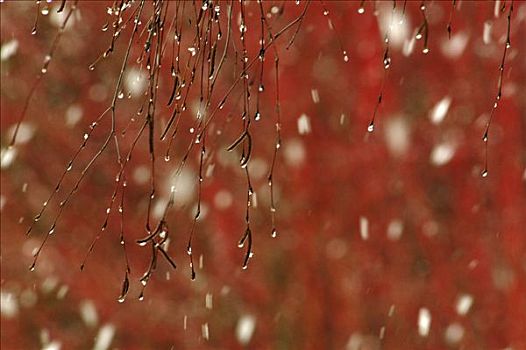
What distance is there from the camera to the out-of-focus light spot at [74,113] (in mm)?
4938

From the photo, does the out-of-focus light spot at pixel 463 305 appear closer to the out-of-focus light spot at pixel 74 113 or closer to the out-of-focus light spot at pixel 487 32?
the out-of-focus light spot at pixel 487 32

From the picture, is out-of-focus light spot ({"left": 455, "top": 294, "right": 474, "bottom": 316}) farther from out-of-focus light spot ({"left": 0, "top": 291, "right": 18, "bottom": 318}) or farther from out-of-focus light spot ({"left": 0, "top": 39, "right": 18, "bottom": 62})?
out-of-focus light spot ({"left": 0, "top": 39, "right": 18, "bottom": 62})

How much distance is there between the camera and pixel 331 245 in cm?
530

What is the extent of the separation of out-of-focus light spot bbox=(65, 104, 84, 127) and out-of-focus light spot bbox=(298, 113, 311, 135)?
3.46ft

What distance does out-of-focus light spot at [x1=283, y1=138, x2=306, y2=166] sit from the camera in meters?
5.16

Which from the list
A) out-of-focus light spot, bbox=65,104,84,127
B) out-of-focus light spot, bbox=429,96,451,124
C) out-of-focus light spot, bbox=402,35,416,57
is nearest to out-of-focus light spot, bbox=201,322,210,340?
out-of-focus light spot, bbox=65,104,84,127

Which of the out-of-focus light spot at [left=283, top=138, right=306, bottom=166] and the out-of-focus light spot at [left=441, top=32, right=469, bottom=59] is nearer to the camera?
the out-of-focus light spot at [left=441, top=32, right=469, bottom=59]

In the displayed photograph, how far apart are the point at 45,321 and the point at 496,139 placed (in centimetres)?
241

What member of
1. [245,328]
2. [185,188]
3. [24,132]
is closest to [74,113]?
[24,132]

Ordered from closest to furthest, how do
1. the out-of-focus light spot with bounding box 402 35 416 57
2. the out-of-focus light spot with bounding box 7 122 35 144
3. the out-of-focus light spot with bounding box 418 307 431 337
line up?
the out-of-focus light spot with bounding box 7 122 35 144 < the out-of-focus light spot with bounding box 402 35 416 57 < the out-of-focus light spot with bounding box 418 307 431 337

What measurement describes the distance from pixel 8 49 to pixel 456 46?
2169 millimetres

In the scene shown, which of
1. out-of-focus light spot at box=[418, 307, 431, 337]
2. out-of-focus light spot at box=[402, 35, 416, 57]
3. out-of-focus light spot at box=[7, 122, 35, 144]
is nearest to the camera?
out-of-focus light spot at box=[7, 122, 35, 144]

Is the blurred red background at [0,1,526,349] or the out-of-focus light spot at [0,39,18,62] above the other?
the out-of-focus light spot at [0,39,18,62]

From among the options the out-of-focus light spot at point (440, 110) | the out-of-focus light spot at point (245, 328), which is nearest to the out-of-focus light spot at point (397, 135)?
the out-of-focus light spot at point (440, 110)
